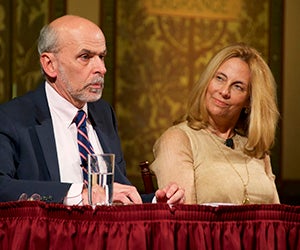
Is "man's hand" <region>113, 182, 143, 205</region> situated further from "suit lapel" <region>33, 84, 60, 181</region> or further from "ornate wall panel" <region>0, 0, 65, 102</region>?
"ornate wall panel" <region>0, 0, 65, 102</region>

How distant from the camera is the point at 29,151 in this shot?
8.98ft

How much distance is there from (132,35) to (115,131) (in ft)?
6.64

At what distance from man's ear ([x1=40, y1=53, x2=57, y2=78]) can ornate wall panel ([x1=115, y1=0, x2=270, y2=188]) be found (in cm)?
211

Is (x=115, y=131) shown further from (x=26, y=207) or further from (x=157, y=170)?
(x=26, y=207)

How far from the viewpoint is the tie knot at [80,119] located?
296 centimetres

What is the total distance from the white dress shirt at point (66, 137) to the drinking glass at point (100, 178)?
567 millimetres

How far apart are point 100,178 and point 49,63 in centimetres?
82

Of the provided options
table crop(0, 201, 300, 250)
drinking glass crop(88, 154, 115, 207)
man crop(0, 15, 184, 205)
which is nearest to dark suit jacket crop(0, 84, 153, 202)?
man crop(0, 15, 184, 205)

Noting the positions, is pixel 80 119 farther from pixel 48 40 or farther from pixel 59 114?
pixel 48 40

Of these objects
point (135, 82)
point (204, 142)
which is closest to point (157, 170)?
point (204, 142)

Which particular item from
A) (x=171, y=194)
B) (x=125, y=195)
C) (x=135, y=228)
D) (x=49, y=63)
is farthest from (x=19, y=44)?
(x=135, y=228)

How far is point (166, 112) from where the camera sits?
5188mm

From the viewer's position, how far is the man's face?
2.89 meters

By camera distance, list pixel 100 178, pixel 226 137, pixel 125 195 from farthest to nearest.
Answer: pixel 226 137 < pixel 125 195 < pixel 100 178
